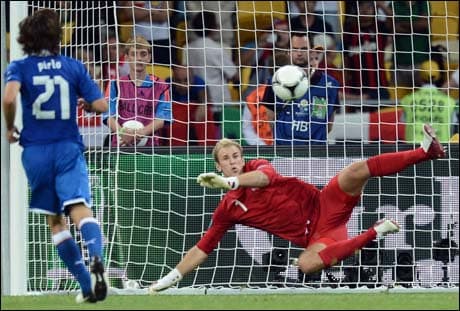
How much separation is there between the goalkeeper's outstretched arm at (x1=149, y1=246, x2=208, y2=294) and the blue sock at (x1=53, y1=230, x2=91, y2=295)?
139cm

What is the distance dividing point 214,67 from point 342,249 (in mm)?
3420

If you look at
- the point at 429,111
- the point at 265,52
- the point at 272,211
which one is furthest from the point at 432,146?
the point at 265,52

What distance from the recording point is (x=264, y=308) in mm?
8227

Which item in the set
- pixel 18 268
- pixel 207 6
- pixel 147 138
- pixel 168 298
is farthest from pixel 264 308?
pixel 207 6

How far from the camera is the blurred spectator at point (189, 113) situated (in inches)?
468

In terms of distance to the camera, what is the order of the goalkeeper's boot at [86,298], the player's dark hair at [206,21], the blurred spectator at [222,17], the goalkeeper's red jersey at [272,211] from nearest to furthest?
the goalkeeper's boot at [86,298] < the goalkeeper's red jersey at [272,211] < the blurred spectator at [222,17] < the player's dark hair at [206,21]

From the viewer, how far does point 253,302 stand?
882 centimetres

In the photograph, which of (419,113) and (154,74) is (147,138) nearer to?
(154,74)

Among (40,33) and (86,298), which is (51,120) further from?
(86,298)

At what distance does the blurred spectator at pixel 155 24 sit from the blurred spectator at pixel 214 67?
0.24m

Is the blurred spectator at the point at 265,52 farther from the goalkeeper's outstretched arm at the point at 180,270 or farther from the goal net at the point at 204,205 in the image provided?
the goalkeeper's outstretched arm at the point at 180,270

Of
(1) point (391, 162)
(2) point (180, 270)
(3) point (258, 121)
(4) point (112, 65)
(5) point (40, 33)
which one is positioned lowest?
(2) point (180, 270)

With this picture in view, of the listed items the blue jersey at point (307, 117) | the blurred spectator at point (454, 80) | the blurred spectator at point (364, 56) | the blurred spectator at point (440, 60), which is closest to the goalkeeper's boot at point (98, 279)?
the blue jersey at point (307, 117)

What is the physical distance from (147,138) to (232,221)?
67.9 inches
